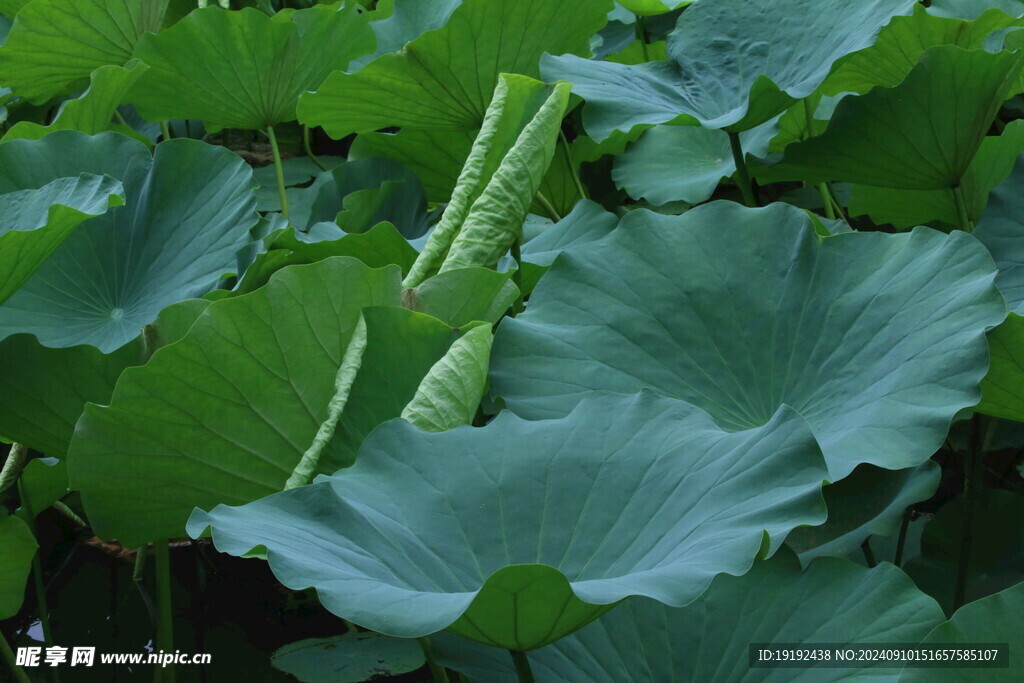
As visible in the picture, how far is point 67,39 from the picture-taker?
1.64m

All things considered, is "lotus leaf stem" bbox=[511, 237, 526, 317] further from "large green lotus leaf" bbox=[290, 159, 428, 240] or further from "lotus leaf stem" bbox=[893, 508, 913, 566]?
"lotus leaf stem" bbox=[893, 508, 913, 566]

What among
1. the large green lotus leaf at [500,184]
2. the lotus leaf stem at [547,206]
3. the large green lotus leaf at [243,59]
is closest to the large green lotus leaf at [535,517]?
the large green lotus leaf at [500,184]

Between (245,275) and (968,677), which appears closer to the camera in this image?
(968,677)

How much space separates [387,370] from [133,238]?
1.99 feet

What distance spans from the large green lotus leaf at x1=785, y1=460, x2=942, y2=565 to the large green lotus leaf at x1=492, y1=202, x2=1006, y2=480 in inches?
4.7

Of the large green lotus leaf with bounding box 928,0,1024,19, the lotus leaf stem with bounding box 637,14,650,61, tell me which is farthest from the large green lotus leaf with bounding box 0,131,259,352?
the large green lotus leaf with bounding box 928,0,1024,19

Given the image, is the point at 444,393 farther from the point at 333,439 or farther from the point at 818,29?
the point at 818,29

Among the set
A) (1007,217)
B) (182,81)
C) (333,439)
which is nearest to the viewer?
(333,439)

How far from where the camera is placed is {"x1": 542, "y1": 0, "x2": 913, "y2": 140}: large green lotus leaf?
116cm

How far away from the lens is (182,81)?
1497 millimetres

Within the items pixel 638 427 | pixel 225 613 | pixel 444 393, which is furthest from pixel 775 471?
pixel 225 613

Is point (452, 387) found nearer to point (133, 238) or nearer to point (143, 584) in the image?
point (133, 238)

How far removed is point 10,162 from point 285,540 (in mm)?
900

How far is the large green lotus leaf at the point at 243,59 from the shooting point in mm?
1415
